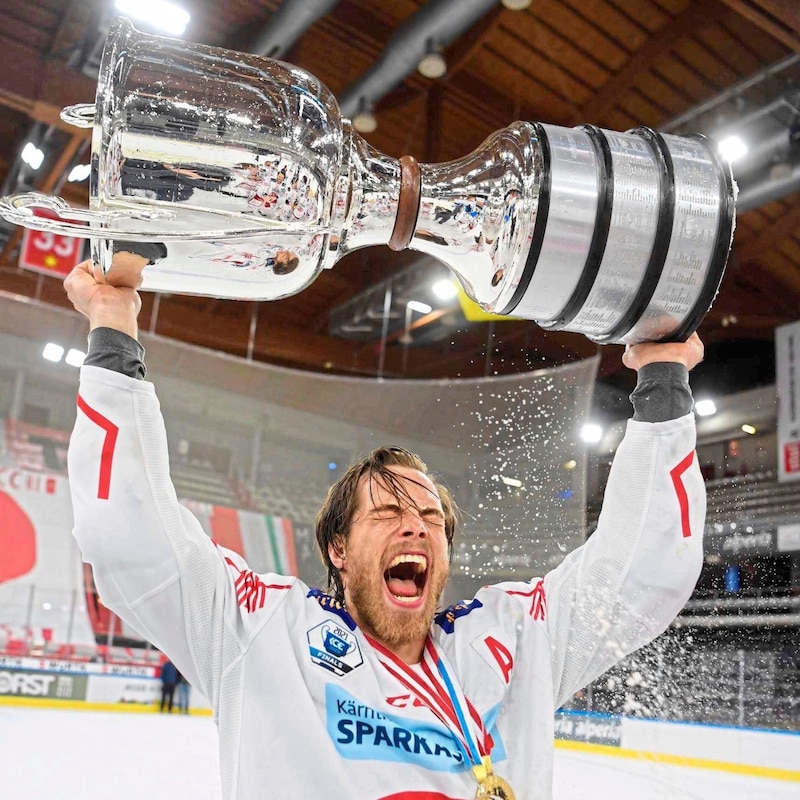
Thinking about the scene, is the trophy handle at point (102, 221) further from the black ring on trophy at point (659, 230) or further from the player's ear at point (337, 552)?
the player's ear at point (337, 552)

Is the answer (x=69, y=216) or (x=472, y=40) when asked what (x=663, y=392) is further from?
(x=472, y=40)

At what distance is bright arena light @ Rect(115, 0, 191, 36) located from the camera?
3.28m

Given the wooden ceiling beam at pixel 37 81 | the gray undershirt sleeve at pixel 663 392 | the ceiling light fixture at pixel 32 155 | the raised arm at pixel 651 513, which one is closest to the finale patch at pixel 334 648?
the raised arm at pixel 651 513

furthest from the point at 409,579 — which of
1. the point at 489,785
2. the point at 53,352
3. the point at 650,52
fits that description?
the point at 53,352

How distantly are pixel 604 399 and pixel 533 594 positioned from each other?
9.7 inches

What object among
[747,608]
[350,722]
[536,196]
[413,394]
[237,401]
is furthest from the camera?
[237,401]

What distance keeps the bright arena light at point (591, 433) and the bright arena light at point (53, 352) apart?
4.79 m

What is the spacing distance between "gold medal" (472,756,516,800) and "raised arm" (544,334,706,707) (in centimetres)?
20

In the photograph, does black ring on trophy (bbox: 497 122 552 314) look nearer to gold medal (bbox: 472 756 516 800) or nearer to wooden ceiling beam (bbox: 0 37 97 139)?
gold medal (bbox: 472 756 516 800)

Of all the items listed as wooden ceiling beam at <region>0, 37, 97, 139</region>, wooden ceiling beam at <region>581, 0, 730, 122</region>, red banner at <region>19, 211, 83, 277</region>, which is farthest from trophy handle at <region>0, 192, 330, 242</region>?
red banner at <region>19, 211, 83, 277</region>

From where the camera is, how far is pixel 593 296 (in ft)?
1.95

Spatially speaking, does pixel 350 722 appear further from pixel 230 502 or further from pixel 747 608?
pixel 230 502

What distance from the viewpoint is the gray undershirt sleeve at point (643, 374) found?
0.73 metres

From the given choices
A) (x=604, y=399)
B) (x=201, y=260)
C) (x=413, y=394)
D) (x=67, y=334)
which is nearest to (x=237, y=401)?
(x=67, y=334)
